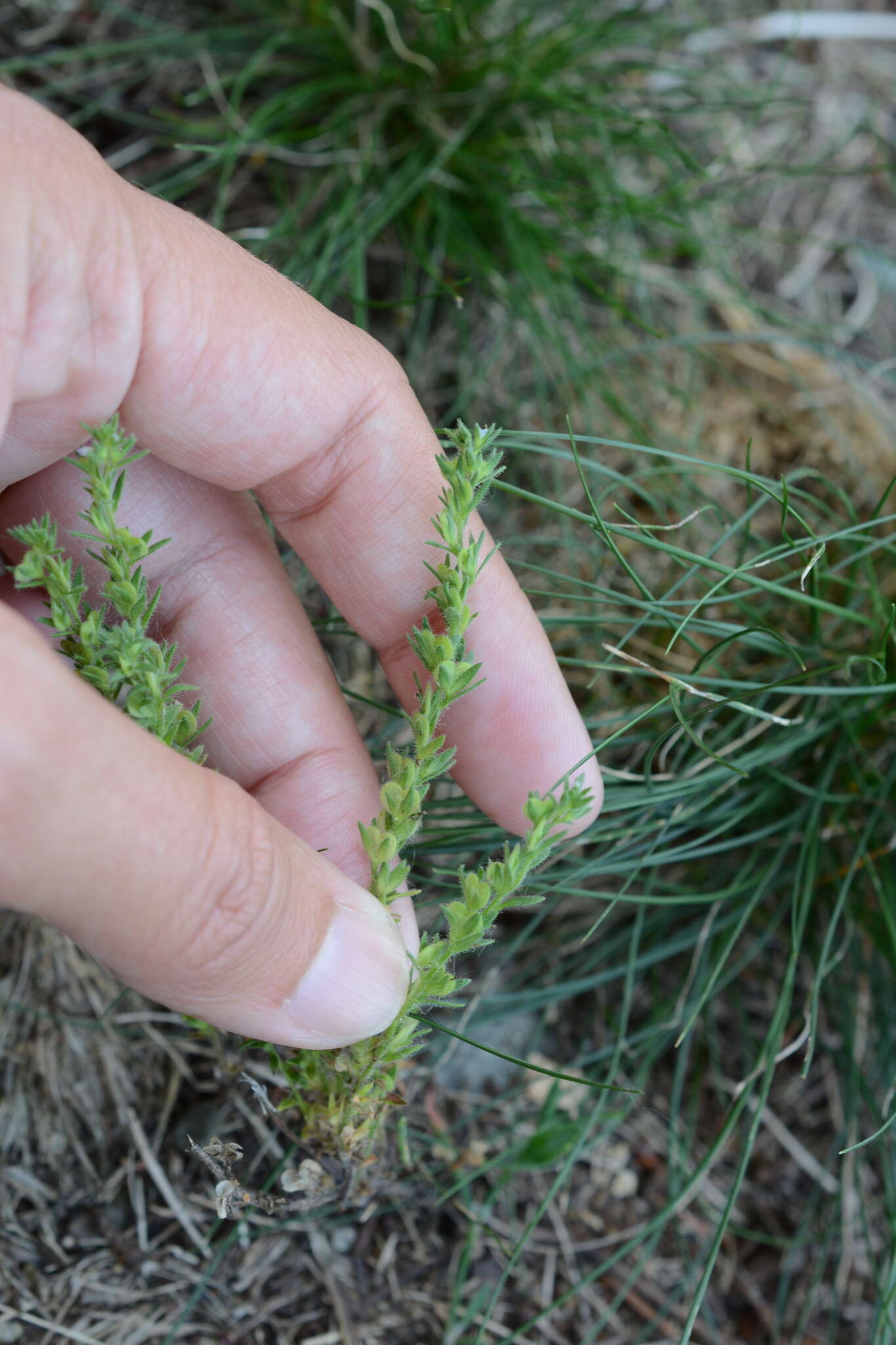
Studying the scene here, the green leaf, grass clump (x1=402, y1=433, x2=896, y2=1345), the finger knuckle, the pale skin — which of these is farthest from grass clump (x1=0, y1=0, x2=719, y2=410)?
the green leaf

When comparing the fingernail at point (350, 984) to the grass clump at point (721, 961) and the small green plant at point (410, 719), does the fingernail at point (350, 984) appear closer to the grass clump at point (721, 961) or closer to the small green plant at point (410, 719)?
the small green plant at point (410, 719)

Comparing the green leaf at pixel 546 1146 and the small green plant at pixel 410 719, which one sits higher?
the small green plant at pixel 410 719

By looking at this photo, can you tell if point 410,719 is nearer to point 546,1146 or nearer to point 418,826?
point 418,826

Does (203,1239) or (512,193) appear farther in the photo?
(512,193)

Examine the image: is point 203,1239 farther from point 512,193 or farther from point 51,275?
point 512,193

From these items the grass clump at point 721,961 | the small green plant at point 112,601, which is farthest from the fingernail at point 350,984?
the grass clump at point 721,961

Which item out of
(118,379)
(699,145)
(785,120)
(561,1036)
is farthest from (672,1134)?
(785,120)
